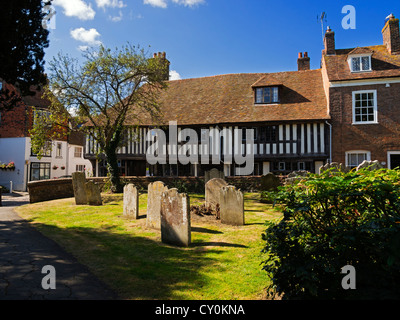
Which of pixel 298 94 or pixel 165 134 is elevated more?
pixel 298 94

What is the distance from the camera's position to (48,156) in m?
31.4

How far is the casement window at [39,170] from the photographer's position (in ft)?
96.6

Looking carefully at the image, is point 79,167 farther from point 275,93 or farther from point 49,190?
point 275,93

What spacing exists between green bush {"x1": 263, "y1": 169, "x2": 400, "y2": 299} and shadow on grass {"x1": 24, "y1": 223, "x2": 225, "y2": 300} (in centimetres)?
178

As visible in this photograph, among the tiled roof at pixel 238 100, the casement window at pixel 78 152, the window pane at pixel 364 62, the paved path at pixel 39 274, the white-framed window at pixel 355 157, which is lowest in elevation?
the paved path at pixel 39 274

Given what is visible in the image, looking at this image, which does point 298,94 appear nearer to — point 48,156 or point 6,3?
point 6,3

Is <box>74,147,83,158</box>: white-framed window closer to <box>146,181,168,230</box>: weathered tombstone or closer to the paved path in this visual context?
the paved path

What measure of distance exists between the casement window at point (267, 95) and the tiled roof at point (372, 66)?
13.3 feet

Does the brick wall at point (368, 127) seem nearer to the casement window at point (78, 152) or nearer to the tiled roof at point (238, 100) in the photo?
the tiled roof at point (238, 100)

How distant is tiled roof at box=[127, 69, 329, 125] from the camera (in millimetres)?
20266

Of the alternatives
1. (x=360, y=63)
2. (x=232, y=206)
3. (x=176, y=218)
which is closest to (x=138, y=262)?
(x=176, y=218)

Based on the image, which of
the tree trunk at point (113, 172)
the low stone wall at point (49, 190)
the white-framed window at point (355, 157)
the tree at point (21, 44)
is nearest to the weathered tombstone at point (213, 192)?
Result: the tree at point (21, 44)

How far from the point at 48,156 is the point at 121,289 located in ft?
105
